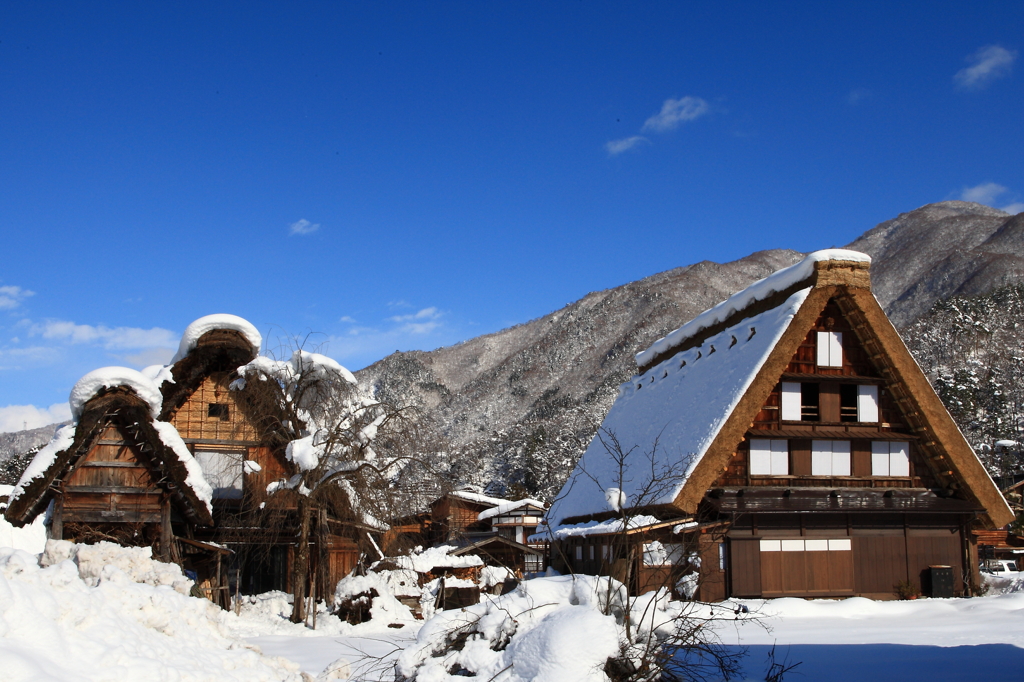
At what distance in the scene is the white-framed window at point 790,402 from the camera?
65.5ft

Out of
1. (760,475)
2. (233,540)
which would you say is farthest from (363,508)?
(760,475)

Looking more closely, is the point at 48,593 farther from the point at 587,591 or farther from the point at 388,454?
the point at 388,454

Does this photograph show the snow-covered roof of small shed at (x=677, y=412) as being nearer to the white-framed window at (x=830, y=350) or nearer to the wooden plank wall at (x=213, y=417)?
the white-framed window at (x=830, y=350)

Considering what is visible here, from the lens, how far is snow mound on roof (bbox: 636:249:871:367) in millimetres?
20078

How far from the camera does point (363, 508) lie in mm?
21297

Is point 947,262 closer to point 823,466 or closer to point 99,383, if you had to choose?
point 823,466

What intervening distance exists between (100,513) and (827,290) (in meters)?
18.1

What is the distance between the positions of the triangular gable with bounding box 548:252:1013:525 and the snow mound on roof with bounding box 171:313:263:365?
1038 cm

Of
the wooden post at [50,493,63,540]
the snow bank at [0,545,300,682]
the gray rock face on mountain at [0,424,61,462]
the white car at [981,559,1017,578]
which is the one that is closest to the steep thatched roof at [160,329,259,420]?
the wooden post at [50,493,63,540]

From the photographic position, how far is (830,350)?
66.7 ft

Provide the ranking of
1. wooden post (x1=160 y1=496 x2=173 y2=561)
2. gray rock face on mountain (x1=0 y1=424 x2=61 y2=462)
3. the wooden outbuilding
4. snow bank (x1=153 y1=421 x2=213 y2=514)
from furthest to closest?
gray rock face on mountain (x1=0 y1=424 x2=61 y2=462) < wooden post (x1=160 y1=496 x2=173 y2=561) < snow bank (x1=153 y1=421 x2=213 y2=514) < the wooden outbuilding

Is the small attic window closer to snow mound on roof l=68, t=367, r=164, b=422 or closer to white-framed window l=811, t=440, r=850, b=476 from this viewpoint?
snow mound on roof l=68, t=367, r=164, b=422

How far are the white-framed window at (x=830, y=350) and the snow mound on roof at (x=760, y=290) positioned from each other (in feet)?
5.03

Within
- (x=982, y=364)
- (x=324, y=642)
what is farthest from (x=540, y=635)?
(x=982, y=364)
